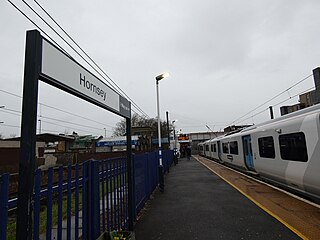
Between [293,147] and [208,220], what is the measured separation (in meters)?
3.63

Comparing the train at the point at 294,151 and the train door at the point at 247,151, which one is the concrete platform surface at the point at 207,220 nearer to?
the train at the point at 294,151

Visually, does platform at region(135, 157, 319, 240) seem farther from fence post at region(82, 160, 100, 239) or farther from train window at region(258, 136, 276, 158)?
train window at region(258, 136, 276, 158)

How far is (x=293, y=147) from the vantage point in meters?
7.32

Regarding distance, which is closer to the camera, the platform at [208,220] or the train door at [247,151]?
the platform at [208,220]

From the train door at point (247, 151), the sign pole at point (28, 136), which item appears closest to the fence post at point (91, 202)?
the sign pole at point (28, 136)

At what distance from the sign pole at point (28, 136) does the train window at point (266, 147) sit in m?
8.82

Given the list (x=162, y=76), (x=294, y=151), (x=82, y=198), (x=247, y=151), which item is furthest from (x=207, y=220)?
(x=247, y=151)

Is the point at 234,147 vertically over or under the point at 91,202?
over

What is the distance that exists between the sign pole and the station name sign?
0.11m

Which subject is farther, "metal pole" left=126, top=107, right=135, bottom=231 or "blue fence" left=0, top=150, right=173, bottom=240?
"metal pole" left=126, top=107, right=135, bottom=231

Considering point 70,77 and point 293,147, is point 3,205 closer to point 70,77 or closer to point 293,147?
point 70,77

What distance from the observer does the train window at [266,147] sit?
922cm

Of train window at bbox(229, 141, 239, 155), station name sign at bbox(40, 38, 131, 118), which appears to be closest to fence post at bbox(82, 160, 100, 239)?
station name sign at bbox(40, 38, 131, 118)

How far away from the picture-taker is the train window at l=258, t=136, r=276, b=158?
30.2 ft
